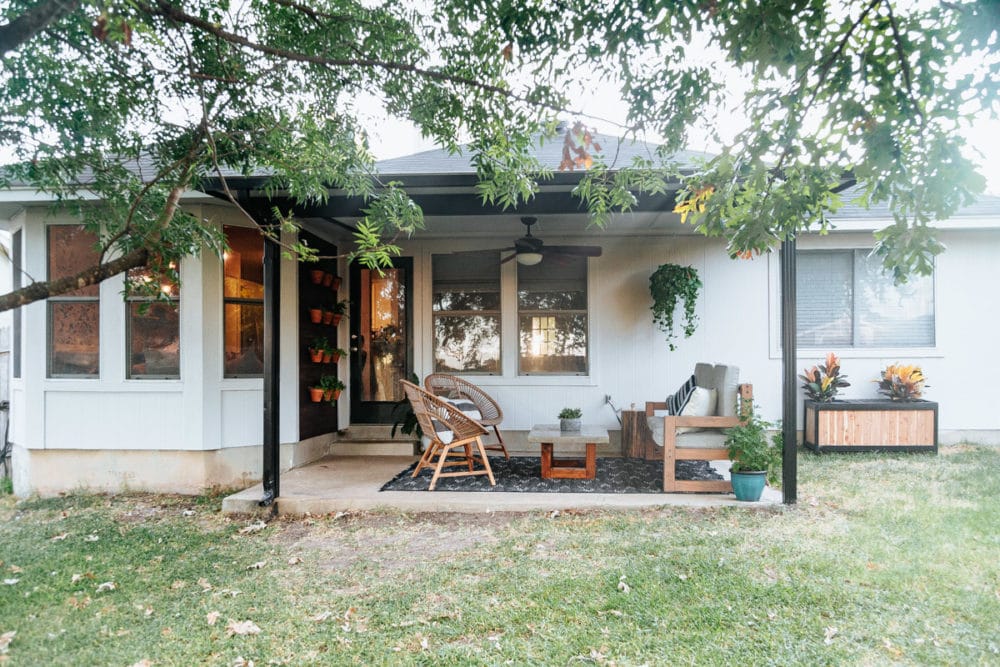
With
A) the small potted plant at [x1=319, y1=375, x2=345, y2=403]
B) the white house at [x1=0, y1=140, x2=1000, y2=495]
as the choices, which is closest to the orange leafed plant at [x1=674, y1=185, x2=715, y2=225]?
the white house at [x1=0, y1=140, x2=1000, y2=495]

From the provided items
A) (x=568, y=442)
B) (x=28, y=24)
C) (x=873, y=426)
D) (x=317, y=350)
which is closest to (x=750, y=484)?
(x=568, y=442)

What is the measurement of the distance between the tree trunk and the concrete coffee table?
3.17 metres

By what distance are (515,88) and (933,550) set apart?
3.40 metres

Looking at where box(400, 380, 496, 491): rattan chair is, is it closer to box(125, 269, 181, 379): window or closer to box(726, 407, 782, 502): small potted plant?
box(726, 407, 782, 502): small potted plant

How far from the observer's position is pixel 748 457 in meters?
3.96

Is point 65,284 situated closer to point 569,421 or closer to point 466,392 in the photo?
point 569,421

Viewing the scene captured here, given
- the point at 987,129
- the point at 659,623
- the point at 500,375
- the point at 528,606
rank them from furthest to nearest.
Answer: the point at 500,375, the point at 528,606, the point at 659,623, the point at 987,129

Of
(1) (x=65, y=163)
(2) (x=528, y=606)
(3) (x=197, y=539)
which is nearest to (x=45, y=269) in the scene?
(1) (x=65, y=163)

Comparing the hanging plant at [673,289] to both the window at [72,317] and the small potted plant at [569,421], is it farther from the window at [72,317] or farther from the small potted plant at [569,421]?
the window at [72,317]

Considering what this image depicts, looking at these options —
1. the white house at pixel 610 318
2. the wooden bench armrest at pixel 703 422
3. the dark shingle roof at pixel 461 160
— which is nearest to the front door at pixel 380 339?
the white house at pixel 610 318

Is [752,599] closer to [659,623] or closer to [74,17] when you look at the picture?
[659,623]

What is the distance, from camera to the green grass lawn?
2.26 m

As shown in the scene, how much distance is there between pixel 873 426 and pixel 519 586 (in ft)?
15.8

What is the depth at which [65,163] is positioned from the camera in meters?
2.88
